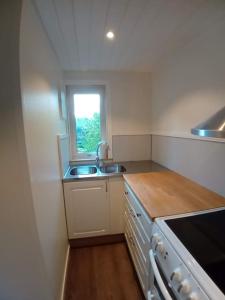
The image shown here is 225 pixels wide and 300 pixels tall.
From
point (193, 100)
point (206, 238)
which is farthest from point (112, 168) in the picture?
point (206, 238)

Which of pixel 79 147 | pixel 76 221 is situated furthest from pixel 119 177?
pixel 79 147

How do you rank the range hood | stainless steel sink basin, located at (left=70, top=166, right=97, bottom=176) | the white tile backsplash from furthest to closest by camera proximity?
the white tile backsplash
stainless steel sink basin, located at (left=70, top=166, right=97, bottom=176)
the range hood

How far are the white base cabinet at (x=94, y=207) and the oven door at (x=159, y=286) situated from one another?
93 centimetres

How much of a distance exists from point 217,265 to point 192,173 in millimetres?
1025

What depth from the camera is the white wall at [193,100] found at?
1.25 meters

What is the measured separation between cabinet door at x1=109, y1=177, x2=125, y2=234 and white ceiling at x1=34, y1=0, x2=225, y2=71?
4.56 ft

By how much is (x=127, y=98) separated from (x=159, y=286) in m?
2.18

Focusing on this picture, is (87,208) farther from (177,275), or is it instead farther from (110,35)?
(110,35)

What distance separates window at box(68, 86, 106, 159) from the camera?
240cm

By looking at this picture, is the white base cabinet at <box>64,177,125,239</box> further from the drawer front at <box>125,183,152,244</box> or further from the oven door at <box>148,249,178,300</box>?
the oven door at <box>148,249,178,300</box>

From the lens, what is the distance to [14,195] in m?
0.89

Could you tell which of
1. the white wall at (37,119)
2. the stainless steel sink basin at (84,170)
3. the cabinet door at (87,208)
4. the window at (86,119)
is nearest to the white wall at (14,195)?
the white wall at (37,119)

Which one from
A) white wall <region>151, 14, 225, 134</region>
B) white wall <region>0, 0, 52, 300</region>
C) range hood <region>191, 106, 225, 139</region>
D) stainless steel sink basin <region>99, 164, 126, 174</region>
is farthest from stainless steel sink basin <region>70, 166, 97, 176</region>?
range hood <region>191, 106, 225, 139</region>

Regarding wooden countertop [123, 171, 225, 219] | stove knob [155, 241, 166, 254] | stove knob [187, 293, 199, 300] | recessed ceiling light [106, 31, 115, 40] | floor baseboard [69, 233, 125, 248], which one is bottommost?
floor baseboard [69, 233, 125, 248]
